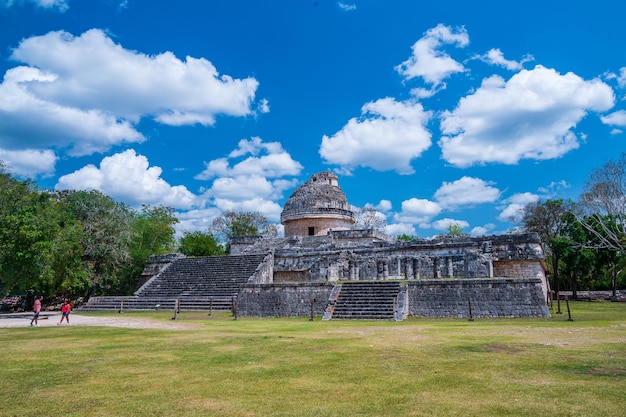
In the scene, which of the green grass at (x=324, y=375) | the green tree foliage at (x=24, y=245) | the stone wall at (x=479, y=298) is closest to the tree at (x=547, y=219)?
the stone wall at (x=479, y=298)

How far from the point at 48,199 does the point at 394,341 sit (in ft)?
68.9

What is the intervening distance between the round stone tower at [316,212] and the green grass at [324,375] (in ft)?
61.1

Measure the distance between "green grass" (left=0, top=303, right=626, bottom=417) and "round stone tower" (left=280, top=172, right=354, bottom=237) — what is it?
18.6 metres

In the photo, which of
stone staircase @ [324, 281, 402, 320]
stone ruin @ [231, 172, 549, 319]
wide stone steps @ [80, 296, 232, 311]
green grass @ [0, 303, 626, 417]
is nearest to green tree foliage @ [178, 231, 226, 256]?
stone ruin @ [231, 172, 549, 319]

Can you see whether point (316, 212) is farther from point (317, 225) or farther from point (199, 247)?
point (199, 247)

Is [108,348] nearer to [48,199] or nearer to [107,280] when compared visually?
[48,199]

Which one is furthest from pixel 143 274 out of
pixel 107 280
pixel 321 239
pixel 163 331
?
pixel 163 331

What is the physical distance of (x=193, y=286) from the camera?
2284 cm

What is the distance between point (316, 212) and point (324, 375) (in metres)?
22.5

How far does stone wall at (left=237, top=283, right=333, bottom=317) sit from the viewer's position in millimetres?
17797

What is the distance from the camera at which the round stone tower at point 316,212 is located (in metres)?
28.6

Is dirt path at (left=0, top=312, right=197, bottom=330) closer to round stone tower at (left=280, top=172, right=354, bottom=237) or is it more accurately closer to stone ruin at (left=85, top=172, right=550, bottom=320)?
stone ruin at (left=85, top=172, right=550, bottom=320)

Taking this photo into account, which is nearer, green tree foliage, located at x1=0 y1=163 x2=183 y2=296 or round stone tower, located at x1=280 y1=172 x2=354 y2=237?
green tree foliage, located at x1=0 y1=163 x2=183 y2=296

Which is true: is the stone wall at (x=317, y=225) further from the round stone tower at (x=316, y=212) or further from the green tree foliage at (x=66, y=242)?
the green tree foliage at (x=66, y=242)
